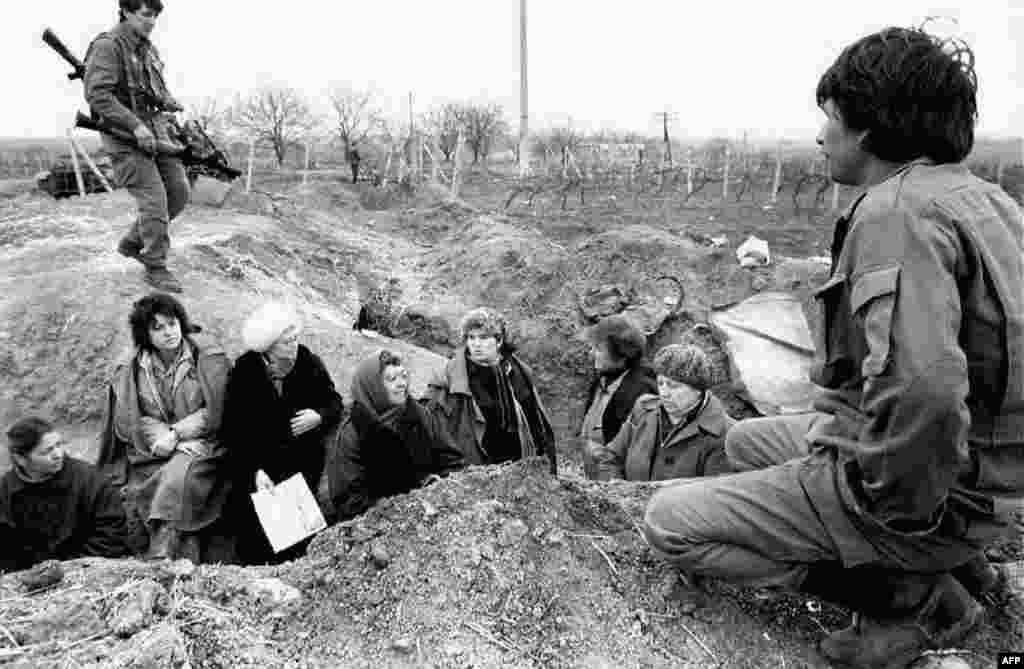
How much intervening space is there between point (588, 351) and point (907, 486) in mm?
5987

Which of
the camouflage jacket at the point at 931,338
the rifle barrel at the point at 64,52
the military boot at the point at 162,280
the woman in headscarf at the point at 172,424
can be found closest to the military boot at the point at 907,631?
the camouflage jacket at the point at 931,338

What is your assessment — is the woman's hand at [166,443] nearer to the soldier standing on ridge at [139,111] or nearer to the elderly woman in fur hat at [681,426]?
the elderly woman in fur hat at [681,426]

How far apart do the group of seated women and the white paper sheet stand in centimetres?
8

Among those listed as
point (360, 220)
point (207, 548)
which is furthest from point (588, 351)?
point (360, 220)

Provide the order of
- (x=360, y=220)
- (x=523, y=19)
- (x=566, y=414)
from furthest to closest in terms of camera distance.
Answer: (x=523, y=19) < (x=360, y=220) < (x=566, y=414)

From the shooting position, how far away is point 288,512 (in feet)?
11.0

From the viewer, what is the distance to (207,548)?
3.58 meters

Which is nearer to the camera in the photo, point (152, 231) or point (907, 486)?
point (907, 486)

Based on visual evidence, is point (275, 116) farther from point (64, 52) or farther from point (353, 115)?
point (64, 52)

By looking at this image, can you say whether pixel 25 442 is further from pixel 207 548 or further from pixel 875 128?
pixel 875 128

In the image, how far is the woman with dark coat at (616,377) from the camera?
4.02 meters

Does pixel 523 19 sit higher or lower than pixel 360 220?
higher

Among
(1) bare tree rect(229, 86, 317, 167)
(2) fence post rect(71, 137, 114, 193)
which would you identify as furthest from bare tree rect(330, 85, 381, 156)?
(2) fence post rect(71, 137, 114, 193)

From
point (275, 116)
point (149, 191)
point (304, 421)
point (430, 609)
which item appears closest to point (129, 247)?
point (149, 191)
